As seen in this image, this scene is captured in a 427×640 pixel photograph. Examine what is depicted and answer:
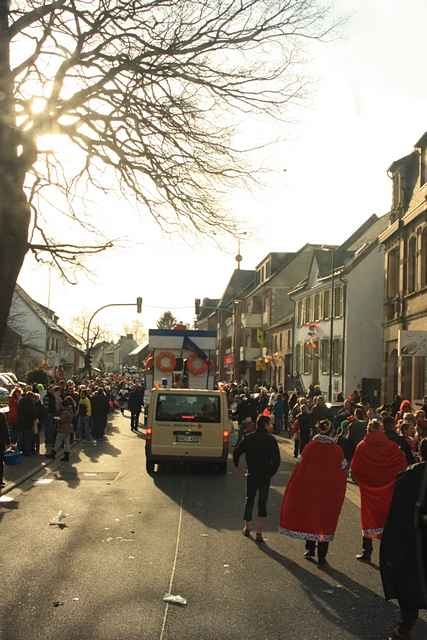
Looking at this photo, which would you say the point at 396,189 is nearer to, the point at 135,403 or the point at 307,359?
the point at 135,403

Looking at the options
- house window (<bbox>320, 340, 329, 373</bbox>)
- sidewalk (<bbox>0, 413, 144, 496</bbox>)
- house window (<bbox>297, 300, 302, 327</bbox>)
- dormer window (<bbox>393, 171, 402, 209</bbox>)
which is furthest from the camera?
house window (<bbox>297, 300, 302, 327</bbox>)

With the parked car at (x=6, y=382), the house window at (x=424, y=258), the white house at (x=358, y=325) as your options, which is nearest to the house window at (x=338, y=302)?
the white house at (x=358, y=325)

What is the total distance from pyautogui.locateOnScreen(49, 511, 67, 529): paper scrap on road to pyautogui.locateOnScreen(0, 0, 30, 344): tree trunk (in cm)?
338

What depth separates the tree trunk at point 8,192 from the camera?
1217 centimetres

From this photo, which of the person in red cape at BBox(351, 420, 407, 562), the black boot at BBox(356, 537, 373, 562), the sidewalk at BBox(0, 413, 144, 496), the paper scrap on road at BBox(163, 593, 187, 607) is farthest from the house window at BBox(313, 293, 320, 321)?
the paper scrap on road at BBox(163, 593, 187, 607)

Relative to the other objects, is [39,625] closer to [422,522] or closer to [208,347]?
[422,522]

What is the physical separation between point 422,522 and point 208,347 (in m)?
20.9

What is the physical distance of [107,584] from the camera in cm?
767

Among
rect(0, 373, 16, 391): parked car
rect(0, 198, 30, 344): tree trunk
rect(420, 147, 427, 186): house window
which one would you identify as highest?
rect(420, 147, 427, 186): house window

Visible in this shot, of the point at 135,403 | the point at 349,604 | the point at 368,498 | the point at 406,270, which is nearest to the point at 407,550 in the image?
the point at 349,604

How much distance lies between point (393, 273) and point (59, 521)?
2513cm

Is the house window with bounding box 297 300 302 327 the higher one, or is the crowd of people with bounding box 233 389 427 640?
the house window with bounding box 297 300 302 327

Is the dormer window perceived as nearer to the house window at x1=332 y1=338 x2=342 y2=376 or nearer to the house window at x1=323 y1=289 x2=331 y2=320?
the house window at x1=332 y1=338 x2=342 y2=376

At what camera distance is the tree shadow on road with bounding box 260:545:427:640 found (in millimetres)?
6551
